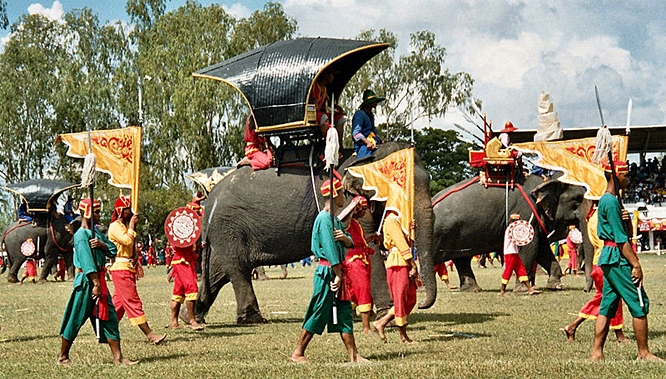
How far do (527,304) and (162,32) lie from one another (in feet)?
98.5

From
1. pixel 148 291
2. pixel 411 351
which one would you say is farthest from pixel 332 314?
pixel 148 291

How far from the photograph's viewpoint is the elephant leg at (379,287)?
40.2 ft

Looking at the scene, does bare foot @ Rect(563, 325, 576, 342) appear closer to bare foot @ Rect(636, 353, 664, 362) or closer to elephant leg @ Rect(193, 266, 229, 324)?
bare foot @ Rect(636, 353, 664, 362)

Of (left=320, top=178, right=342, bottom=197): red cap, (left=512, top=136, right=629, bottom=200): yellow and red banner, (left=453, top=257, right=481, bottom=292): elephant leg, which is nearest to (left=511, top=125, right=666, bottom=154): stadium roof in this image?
(left=453, top=257, right=481, bottom=292): elephant leg

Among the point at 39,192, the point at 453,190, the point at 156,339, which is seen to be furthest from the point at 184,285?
the point at 39,192

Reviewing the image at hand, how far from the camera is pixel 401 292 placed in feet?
35.5

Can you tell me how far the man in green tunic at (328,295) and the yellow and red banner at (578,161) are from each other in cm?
310

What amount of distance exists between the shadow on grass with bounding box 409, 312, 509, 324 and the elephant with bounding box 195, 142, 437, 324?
6.22 feet

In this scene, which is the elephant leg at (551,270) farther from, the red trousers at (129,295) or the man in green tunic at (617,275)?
the man in green tunic at (617,275)

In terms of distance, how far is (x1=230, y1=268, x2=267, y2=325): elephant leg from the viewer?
44.7ft

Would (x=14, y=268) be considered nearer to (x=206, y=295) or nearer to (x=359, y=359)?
(x=206, y=295)

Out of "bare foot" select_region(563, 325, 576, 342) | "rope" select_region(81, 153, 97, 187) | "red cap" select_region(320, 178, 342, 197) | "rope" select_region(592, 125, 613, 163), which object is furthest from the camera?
"bare foot" select_region(563, 325, 576, 342)

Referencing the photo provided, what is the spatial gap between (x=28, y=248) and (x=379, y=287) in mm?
19466

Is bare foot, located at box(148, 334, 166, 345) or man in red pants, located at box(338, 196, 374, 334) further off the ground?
man in red pants, located at box(338, 196, 374, 334)
